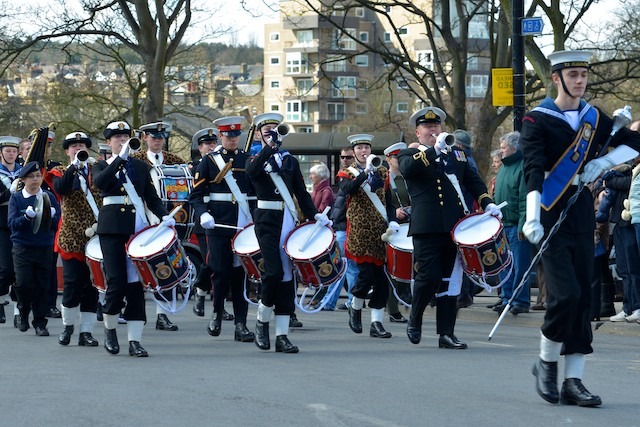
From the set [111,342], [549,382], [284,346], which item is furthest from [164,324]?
[549,382]

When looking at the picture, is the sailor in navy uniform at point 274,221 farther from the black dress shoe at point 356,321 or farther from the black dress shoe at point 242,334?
the black dress shoe at point 356,321

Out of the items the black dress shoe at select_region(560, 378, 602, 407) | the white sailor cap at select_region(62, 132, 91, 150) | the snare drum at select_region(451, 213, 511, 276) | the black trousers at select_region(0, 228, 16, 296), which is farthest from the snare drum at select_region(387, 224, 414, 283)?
the black trousers at select_region(0, 228, 16, 296)

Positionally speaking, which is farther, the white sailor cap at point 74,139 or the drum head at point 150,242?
the white sailor cap at point 74,139

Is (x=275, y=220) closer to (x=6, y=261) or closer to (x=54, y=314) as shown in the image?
(x=6, y=261)

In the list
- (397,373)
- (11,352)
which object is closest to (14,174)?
(11,352)

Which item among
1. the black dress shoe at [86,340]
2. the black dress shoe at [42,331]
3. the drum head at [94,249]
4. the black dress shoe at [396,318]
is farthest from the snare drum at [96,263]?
the black dress shoe at [396,318]

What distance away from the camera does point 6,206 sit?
1465 cm

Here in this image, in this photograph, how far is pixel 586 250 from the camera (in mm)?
8180

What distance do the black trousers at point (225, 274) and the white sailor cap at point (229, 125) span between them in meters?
1.04

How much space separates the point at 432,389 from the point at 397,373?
0.95m

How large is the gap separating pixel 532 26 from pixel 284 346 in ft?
25.4

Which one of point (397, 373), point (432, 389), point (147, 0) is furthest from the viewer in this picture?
point (147, 0)

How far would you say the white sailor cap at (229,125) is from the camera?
12875mm

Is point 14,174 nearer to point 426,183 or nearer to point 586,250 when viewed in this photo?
point 426,183
